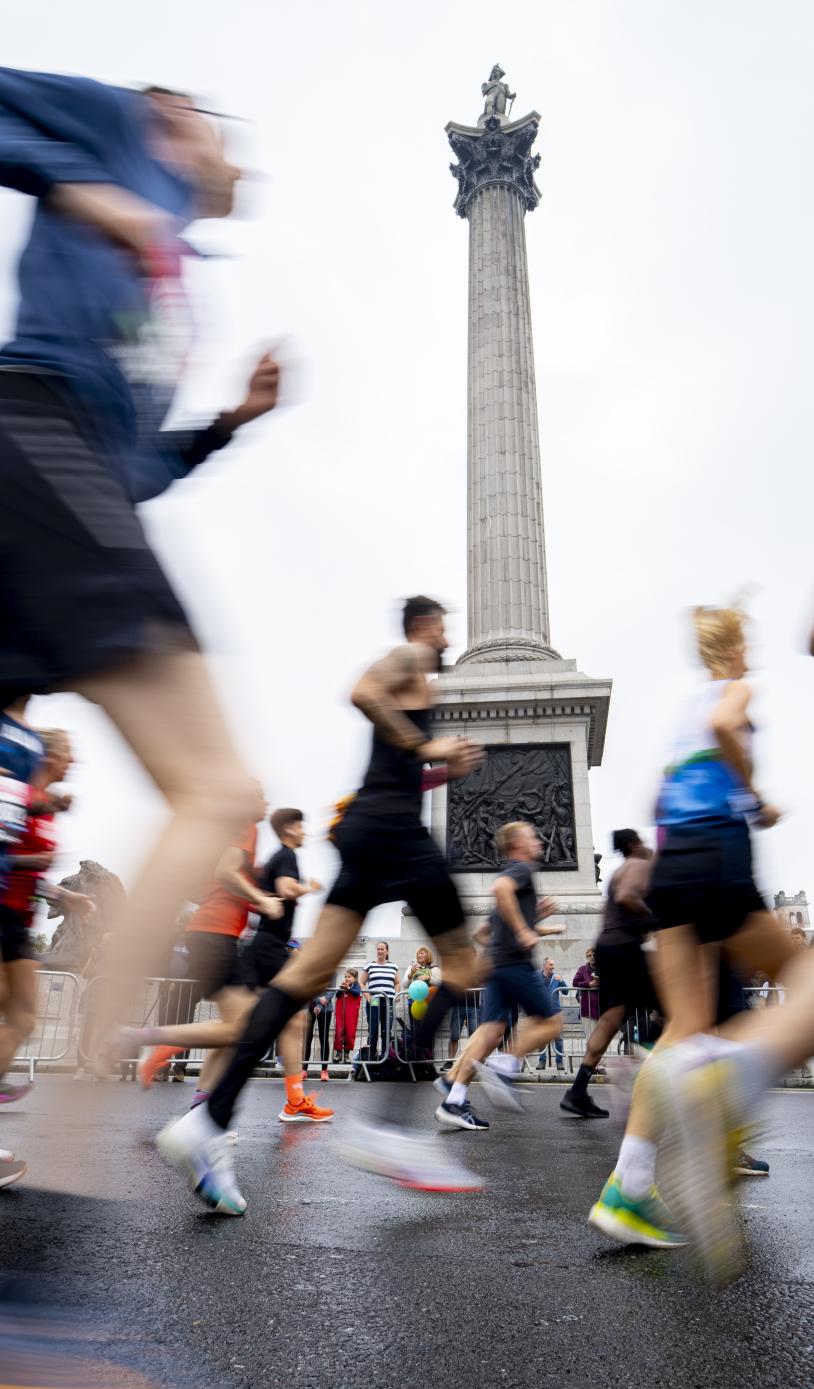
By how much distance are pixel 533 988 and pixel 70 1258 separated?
408cm

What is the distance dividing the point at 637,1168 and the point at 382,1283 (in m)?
0.77

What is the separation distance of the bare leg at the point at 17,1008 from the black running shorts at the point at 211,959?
56.3 inches

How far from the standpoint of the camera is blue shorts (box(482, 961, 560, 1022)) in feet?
20.2

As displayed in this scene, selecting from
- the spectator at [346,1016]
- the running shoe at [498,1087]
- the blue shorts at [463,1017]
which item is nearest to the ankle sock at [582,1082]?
the running shoe at [498,1087]

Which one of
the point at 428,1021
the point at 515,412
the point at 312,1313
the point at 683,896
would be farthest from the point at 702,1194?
the point at 515,412

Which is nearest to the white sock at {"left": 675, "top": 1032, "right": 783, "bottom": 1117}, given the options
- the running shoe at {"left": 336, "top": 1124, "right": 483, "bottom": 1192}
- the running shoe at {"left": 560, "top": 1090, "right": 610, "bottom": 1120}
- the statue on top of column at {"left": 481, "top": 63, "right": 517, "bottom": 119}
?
the running shoe at {"left": 336, "top": 1124, "right": 483, "bottom": 1192}

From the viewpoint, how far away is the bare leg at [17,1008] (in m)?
3.55

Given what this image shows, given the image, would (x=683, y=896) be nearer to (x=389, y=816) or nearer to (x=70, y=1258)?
(x=389, y=816)

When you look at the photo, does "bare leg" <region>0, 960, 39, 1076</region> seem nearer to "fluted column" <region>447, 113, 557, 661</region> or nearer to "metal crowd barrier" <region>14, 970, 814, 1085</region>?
"metal crowd barrier" <region>14, 970, 814, 1085</region>

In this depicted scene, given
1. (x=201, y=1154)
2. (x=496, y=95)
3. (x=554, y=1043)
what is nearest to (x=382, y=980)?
(x=554, y=1043)

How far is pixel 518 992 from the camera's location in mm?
6172

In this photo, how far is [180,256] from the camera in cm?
176

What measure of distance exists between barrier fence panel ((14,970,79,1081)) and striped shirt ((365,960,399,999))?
343 centimetres

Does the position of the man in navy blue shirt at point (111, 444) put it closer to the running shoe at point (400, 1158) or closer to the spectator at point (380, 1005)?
the running shoe at point (400, 1158)
